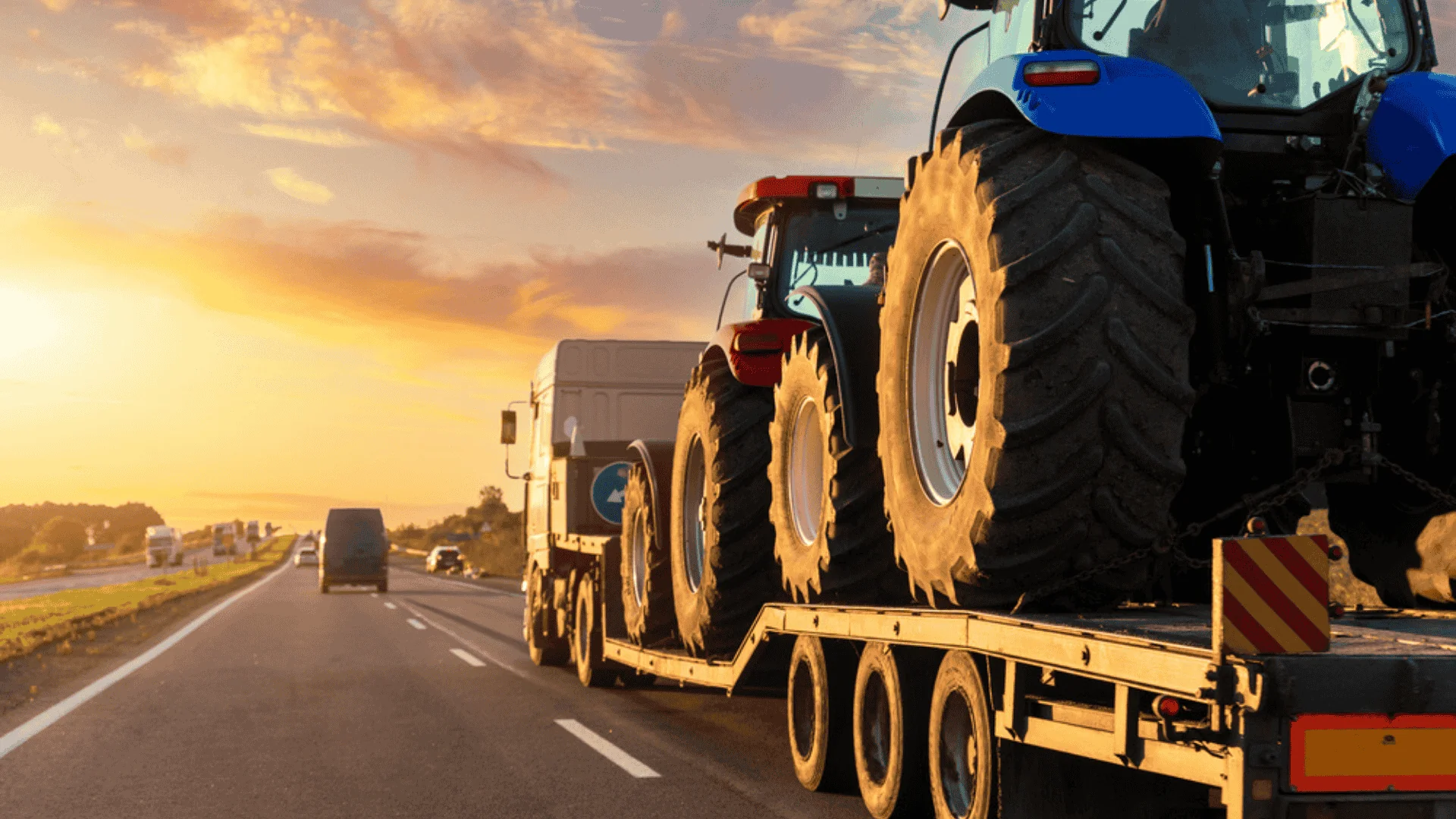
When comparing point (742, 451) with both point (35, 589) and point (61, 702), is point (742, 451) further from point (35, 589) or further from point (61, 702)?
point (35, 589)

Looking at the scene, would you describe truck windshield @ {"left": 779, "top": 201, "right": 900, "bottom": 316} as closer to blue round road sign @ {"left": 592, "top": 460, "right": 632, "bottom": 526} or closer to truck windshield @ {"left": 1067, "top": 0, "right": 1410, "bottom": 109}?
truck windshield @ {"left": 1067, "top": 0, "right": 1410, "bottom": 109}

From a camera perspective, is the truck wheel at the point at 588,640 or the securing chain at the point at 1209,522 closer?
the securing chain at the point at 1209,522

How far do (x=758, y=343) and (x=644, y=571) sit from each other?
10.7 feet

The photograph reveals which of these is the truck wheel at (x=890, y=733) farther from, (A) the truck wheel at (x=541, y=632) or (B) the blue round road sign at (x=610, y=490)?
(A) the truck wheel at (x=541, y=632)

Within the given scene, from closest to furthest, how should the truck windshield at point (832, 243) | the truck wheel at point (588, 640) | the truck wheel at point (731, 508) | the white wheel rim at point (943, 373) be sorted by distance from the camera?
the white wheel rim at point (943, 373), the truck wheel at point (731, 508), the truck windshield at point (832, 243), the truck wheel at point (588, 640)

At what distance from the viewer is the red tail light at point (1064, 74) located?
527 cm

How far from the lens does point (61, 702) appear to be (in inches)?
531

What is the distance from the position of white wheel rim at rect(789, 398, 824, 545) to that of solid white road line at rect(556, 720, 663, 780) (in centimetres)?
202

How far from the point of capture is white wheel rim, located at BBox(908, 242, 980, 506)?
5789mm

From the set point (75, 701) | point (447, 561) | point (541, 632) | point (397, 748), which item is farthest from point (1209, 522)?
point (447, 561)

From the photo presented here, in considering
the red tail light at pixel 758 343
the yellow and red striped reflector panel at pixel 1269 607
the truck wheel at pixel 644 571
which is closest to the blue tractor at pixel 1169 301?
the yellow and red striped reflector panel at pixel 1269 607

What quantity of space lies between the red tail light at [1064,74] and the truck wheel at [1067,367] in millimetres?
207

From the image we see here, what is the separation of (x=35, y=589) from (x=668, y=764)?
7871cm

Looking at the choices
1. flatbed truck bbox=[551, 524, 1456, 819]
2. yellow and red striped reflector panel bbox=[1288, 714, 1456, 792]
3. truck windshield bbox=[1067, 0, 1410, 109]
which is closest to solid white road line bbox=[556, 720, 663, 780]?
flatbed truck bbox=[551, 524, 1456, 819]
